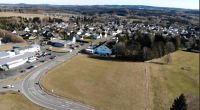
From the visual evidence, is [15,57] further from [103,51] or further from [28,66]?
[103,51]

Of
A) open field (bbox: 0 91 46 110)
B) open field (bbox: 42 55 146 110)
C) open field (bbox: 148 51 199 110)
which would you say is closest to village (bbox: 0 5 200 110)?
open field (bbox: 42 55 146 110)

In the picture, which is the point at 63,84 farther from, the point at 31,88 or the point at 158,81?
the point at 158,81

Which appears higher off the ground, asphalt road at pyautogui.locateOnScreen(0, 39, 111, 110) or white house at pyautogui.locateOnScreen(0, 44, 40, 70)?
white house at pyautogui.locateOnScreen(0, 44, 40, 70)

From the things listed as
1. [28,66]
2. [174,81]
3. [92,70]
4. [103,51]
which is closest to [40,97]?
[92,70]

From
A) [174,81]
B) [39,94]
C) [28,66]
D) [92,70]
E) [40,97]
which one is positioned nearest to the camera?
[40,97]

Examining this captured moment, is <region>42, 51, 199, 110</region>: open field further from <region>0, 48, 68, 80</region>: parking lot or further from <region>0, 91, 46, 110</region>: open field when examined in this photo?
<region>0, 48, 68, 80</region>: parking lot

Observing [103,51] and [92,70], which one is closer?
[92,70]

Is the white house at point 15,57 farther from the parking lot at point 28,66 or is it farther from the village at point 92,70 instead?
the parking lot at point 28,66
